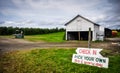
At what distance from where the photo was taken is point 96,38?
130 ft

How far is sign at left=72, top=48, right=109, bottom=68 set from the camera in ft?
28.7

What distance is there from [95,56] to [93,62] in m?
0.39

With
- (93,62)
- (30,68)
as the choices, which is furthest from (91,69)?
(30,68)

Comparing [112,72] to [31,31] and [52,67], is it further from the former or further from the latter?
[31,31]

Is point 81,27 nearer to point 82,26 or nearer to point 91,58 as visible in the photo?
point 82,26

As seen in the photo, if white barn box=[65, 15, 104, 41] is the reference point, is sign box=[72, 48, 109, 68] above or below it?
below

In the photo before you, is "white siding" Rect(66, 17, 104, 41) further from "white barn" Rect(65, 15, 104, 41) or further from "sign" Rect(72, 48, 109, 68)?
"sign" Rect(72, 48, 109, 68)

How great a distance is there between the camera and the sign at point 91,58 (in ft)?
28.7

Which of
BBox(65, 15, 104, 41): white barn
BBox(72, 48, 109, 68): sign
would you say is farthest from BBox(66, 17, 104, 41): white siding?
BBox(72, 48, 109, 68): sign

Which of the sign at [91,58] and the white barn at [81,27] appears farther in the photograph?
the white barn at [81,27]

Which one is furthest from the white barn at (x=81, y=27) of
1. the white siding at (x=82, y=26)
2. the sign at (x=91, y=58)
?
the sign at (x=91, y=58)

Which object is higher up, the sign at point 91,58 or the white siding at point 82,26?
the white siding at point 82,26

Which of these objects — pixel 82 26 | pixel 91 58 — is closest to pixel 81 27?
pixel 82 26

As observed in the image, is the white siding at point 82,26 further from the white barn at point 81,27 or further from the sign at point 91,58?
the sign at point 91,58
